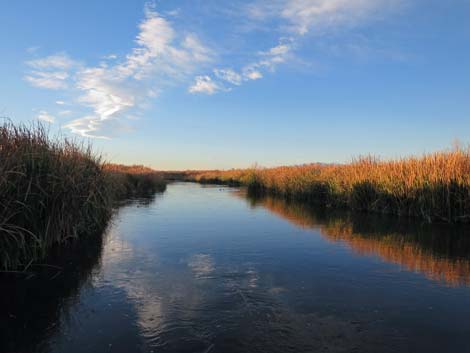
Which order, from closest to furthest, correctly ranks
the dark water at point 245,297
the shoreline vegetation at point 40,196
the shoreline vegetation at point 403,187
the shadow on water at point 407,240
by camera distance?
the dark water at point 245,297
the shoreline vegetation at point 40,196
the shadow on water at point 407,240
the shoreline vegetation at point 403,187

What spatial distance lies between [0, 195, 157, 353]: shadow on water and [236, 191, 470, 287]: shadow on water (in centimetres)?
585

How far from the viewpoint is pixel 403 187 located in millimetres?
13805

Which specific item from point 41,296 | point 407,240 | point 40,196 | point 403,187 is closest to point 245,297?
point 41,296

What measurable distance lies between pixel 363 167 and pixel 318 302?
13525 mm

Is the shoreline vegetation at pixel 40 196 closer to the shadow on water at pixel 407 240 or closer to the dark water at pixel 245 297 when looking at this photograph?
the dark water at pixel 245 297

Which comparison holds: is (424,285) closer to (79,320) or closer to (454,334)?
(454,334)

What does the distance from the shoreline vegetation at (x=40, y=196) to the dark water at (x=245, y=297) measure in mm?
520

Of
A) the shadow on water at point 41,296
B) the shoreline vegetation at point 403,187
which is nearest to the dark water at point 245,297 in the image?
the shadow on water at point 41,296

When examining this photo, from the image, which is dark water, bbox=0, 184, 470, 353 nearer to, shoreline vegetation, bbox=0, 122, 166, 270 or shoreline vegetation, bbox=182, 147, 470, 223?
shoreline vegetation, bbox=0, 122, 166, 270

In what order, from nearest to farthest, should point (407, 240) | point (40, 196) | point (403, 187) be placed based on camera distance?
point (40, 196)
point (407, 240)
point (403, 187)

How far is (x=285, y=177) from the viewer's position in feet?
86.2

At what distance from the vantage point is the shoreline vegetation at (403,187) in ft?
39.2

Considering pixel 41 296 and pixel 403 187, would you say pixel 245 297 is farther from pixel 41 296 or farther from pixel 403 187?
pixel 403 187

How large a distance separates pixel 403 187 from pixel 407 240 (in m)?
4.95
